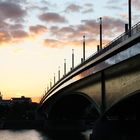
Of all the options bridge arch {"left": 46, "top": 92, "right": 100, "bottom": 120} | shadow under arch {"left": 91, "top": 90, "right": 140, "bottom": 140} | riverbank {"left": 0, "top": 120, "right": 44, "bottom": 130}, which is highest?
bridge arch {"left": 46, "top": 92, "right": 100, "bottom": 120}

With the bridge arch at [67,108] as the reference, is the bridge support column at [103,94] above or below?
below

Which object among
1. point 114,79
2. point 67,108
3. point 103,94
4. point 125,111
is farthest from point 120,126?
point 67,108

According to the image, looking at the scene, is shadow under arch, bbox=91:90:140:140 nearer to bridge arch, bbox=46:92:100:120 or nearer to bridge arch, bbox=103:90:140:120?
bridge arch, bbox=103:90:140:120

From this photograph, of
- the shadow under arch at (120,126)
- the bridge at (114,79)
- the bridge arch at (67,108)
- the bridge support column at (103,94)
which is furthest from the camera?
the bridge arch at (67,108)

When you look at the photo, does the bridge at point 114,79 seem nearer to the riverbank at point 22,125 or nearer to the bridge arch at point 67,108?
the bridge arch at point 67,108

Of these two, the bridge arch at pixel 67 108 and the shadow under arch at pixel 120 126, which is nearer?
the shadow under arch at pixel 120 126

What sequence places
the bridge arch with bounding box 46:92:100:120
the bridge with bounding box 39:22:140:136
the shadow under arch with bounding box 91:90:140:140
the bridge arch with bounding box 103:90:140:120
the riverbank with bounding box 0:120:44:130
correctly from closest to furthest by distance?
the bridge with bounding box 39:22:140:136, the shadow under arch with bounding box 91:90:140:140, the bridge arch with bounding box 103:90:140:120, the bridge arch with bounding box 46:92:100:120, the riverbank with bounding box 0:120:44:130

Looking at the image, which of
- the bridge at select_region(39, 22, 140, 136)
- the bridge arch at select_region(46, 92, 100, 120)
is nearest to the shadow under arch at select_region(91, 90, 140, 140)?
the bridge at select_region(39, 22, 140, 136)

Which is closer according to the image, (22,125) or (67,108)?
(67,108)

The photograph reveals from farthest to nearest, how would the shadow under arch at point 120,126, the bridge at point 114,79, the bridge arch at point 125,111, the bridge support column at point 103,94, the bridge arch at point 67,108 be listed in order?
the bridge arch at point 67,108 → the bridge support column at point 103,94 → the bridge arch at point 125,111 → the shadow under arch at point 120,126 → the bridge at point 114,79

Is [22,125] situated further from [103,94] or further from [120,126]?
[103,94]

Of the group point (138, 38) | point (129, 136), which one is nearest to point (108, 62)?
point (129, 136)

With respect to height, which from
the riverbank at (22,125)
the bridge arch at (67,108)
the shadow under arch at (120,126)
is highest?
the bridge arch at (67,108)

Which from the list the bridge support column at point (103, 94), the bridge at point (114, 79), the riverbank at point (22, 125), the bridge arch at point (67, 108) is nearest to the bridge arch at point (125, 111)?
the bridge at point (114, 79)
